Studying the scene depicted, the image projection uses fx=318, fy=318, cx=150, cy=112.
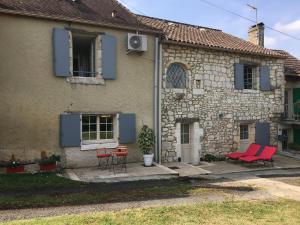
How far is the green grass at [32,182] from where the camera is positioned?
8289 mm

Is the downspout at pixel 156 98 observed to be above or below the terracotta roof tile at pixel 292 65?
below

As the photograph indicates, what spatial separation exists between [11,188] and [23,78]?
366 cm

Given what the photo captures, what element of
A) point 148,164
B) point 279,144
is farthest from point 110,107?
point 279,144

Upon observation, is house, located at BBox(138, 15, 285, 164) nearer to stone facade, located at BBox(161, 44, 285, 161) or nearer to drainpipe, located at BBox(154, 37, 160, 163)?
stone facade, located at BBox(161, 44, 285, 161)

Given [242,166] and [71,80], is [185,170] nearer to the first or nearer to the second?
[242,166]

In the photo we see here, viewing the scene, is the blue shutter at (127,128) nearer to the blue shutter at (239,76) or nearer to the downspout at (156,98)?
the downspout at (156,98)

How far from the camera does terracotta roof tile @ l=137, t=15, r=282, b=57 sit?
535 inches

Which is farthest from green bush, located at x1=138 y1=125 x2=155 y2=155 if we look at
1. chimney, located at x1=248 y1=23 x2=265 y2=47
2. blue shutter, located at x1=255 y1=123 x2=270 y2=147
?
chimney, located at x1=248 y1=23 x2=265 y2=47

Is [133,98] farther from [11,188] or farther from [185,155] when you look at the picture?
[11,188]

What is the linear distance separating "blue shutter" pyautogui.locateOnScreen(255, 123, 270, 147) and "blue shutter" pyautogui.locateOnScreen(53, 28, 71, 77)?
948cm

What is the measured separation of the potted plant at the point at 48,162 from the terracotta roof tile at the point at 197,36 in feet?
20.5

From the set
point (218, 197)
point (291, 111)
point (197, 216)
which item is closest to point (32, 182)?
point (197, 216)

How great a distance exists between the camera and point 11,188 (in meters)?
8.17

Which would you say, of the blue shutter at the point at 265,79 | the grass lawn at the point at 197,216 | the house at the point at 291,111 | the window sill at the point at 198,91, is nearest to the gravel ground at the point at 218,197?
the grass lawn at the point at 197,216
